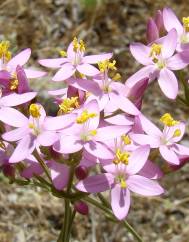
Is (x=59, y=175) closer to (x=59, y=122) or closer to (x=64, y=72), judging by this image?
(x=59, y=122)

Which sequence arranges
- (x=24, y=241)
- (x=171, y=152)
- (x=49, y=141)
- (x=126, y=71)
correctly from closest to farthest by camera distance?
(x=49, y=141), (x=171, y=152), (x=24, y=241), (x=126, y=71)

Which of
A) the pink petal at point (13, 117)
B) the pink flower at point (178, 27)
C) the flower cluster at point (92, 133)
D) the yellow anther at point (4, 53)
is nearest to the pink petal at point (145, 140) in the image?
the flower cluster at point (92, 133)

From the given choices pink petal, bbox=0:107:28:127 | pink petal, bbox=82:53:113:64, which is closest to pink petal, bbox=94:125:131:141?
pink petal, bbox=0:107:28:127

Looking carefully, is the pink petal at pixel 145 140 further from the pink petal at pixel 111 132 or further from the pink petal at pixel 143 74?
the pink petal at pixel 143 74

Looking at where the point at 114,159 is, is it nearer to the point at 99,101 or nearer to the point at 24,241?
the point at 99,101

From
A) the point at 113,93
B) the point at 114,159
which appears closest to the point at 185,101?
the point at 113,93

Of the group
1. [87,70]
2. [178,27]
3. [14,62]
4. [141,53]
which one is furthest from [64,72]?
[178,27]

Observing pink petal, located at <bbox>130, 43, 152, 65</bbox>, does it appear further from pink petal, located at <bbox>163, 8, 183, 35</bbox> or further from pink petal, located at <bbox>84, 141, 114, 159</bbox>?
pink petal, located at <bbox>84, 141, 114, 159</bbox>
